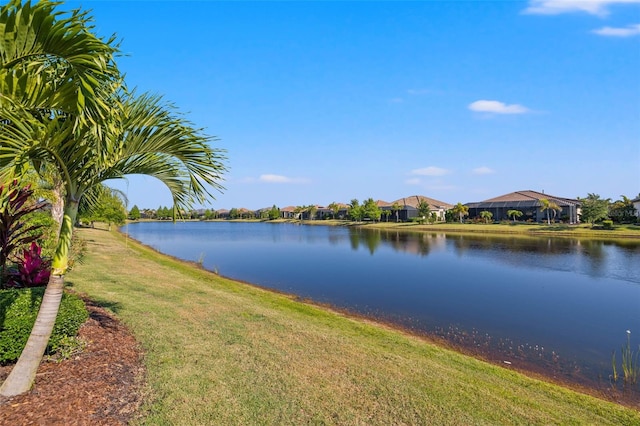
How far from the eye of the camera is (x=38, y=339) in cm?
432

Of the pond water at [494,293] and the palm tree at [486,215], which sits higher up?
the palm tree at [486,215]

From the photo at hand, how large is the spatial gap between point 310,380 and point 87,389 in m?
3.01

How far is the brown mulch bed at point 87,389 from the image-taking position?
4.03 metres

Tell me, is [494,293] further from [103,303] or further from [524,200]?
[524,200]

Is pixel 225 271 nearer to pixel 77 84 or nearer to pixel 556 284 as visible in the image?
pixel 556 284

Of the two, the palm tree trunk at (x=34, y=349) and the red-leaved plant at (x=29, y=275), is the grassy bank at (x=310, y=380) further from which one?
the red-leaved plant at (x=29, y=275)

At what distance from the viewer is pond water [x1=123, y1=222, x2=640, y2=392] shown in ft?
37.3

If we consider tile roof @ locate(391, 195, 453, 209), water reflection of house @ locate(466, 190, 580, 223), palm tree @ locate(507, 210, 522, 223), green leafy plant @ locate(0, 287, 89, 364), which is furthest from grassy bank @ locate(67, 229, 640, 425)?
tile roof @ locate(391, 195, 453, 209)

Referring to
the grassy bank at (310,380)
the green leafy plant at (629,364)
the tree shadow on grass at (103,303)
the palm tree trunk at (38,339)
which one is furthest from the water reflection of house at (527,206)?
the palm tree trunk at (38,339)

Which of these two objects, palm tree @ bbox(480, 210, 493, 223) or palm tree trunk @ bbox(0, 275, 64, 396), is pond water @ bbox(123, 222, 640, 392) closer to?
palm tree trunk @ bbox(0, 275, 64, 396)

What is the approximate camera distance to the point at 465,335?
1205cm

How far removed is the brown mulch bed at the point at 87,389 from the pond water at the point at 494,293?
9.23 metres

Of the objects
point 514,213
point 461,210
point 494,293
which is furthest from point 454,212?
point 494,293

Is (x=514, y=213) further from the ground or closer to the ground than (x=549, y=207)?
closer to the ground
